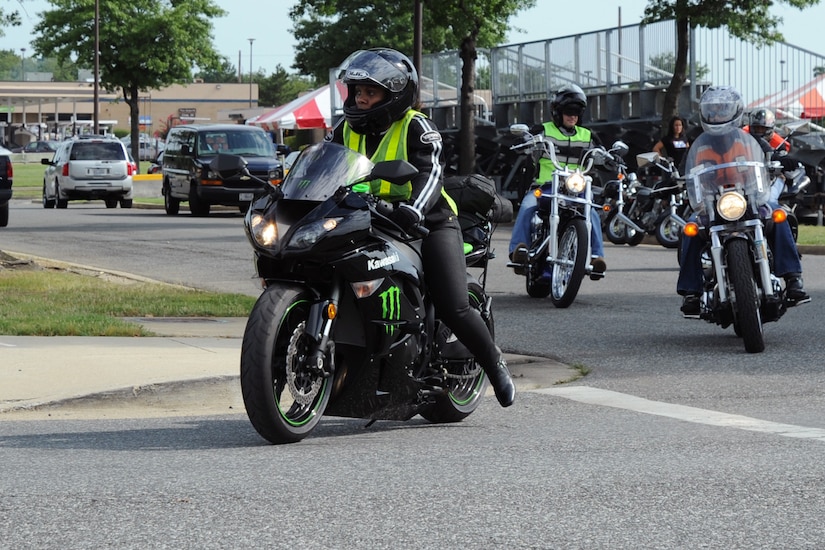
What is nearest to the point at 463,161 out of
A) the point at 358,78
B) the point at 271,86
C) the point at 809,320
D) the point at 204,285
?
the point at 204,285

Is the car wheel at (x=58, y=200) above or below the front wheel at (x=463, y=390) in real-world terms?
above

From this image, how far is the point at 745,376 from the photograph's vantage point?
9.32m

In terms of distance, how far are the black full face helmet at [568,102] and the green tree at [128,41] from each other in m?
45.7

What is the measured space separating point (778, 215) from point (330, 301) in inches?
194

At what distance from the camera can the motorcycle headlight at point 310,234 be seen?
634 centimetres

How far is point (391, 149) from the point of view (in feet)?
23.0

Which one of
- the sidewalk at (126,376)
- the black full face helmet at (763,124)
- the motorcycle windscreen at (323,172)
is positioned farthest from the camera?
the black full face helmet at (763,124)

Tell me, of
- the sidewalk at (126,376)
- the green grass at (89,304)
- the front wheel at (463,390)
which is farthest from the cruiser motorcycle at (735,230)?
the green grass at (89,304)

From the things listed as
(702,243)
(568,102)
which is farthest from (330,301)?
(568,102)

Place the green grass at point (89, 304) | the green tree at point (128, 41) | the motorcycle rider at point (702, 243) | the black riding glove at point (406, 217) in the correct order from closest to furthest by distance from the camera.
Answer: the black riding glove at point (406, 217) → the motorcycle rider at point (702, 243) → the green grass at point (89, 304) → the green tree at point (128, 41)

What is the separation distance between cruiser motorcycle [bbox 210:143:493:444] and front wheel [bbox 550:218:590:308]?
6.24 metres

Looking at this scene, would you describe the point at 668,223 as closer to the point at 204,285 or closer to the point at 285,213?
the point at 204,285

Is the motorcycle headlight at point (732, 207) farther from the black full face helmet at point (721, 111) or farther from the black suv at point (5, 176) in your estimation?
the black suv at point (5, 176)

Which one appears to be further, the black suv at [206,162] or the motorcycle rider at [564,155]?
the black suv at [206,162]
